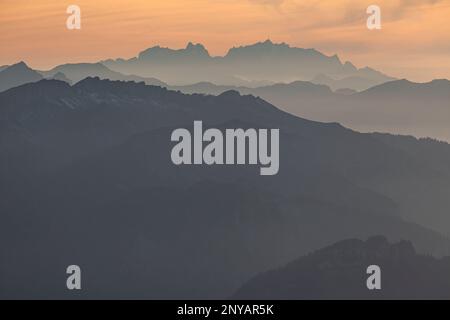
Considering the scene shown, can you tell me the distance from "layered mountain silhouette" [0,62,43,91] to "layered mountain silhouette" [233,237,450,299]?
27.3 feet

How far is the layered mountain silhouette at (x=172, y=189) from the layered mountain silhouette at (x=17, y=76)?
26.8 inches

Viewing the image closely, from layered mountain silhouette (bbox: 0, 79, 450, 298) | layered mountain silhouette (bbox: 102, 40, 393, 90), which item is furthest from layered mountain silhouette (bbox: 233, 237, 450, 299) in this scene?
layered mountain silhouette (bbox: 102, 40, 393, 90)

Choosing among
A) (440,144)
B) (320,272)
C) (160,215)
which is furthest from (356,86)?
(160,215)

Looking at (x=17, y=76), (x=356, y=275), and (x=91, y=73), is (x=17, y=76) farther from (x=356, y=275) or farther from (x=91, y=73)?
(x=356, y=275)

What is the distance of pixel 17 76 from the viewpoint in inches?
934

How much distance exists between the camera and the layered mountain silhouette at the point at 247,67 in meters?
22.7

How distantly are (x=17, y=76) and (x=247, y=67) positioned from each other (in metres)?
6.47

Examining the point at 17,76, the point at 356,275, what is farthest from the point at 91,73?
the point at 356,275

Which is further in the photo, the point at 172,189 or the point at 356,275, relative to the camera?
the point at 172,189

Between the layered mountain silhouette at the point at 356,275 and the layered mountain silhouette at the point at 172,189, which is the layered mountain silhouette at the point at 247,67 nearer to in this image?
the layered mountain silhouette at the point at 172,189

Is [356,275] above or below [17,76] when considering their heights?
below

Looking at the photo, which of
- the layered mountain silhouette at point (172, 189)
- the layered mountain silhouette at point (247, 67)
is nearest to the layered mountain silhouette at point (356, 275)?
the layered mountain silhouette at point (172, 189)

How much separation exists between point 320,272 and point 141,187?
5.81 metres
